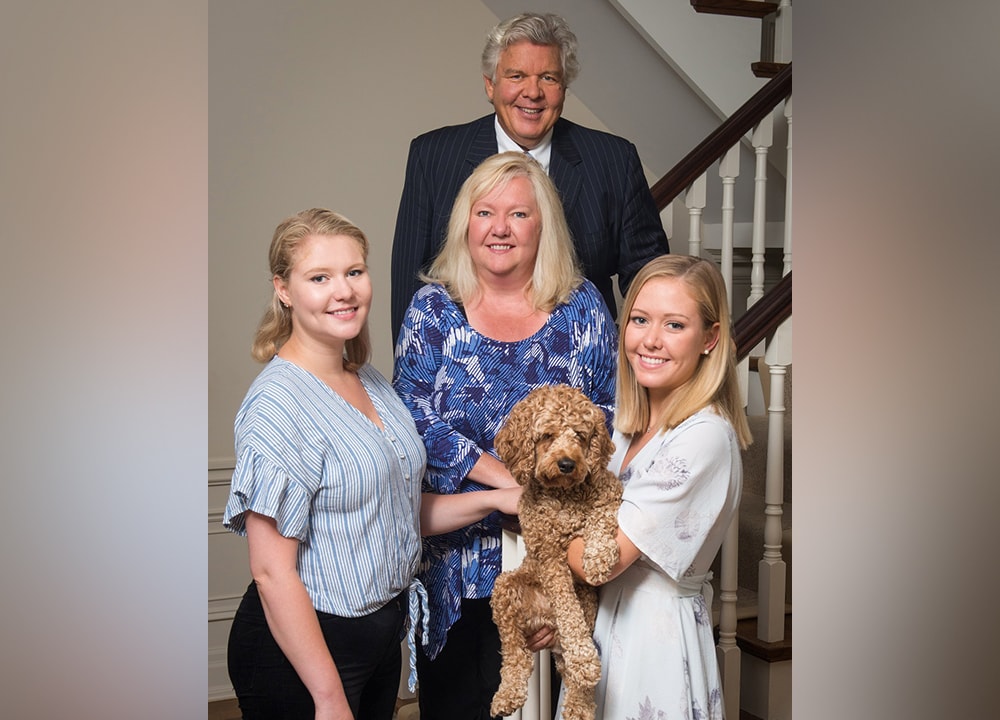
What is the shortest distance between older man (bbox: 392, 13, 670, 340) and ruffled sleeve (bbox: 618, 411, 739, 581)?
656 mm

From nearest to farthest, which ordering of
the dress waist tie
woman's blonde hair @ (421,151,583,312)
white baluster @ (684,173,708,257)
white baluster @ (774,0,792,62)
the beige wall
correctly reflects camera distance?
the dress waist tie → woman's blonde hair @ (421,151,583,312) → white baluster @ (684,173,708,257) → the beige wall → white baluster @ (774,0,792,62)

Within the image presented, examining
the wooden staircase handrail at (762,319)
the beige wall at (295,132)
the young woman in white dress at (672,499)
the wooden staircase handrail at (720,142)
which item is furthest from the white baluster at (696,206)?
the young woman in white dress at (672,499)

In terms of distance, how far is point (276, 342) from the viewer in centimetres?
142

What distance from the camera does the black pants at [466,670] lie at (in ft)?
5.49

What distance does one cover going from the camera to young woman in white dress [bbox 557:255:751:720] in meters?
1.29

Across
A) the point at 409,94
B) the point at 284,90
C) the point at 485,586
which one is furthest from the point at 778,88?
the point at 485,586

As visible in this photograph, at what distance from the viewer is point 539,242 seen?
160 centimetres

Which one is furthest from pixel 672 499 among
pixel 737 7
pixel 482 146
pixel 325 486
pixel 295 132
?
pixel 737 7

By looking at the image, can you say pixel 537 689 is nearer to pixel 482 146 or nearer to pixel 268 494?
pixel 268 494

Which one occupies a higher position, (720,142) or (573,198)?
(720,142)

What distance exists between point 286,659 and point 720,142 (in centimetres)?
225

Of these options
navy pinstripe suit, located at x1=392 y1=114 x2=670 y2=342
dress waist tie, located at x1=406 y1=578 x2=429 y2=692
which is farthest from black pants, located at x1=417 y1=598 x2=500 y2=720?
navy pinstripe suit, located at x1=392 y1=114 x2=670 y2=342

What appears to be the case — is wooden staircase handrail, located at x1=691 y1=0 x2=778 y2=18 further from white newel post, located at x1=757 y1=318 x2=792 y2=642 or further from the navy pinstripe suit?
the navy pinstripe suit
